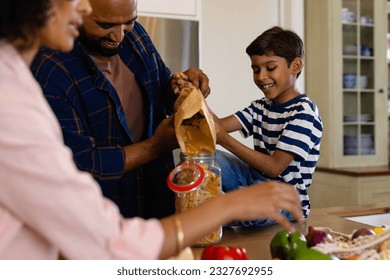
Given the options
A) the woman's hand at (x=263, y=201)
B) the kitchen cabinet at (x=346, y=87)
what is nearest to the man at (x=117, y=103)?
the woman's hand at (x=263, y=201)

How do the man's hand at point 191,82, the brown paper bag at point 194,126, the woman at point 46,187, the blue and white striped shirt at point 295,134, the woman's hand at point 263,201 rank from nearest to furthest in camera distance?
the woman at point 46,187
the woman's hand at point 263,201
the brown paper bag at point 194,126
the man's hand at point 191,82
the blue and white striped shirt at point 295,134

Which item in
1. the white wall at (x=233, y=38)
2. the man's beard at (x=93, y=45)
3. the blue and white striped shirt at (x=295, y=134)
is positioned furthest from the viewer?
the white wall at (x=233, y=38)

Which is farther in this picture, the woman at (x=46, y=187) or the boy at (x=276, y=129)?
the boy at (x=276, y=129)

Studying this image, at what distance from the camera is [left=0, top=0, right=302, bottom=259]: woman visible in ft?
2.31

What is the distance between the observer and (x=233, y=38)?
12.9ft

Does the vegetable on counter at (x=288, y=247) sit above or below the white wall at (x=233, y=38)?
below

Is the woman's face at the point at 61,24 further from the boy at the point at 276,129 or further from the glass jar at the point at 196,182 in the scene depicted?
the boy at the point at 276,129

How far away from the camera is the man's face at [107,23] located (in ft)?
4.41

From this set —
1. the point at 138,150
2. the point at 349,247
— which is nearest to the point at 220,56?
the point at 138,150

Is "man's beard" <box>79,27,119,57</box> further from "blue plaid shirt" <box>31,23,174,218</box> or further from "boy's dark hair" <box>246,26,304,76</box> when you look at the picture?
"boy's dark hair" <box>246,26,304,76</box>

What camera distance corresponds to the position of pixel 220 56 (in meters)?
3.88

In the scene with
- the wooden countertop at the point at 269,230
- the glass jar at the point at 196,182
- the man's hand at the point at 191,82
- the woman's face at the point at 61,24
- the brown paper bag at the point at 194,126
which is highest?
the woman's face at the point at 61,24

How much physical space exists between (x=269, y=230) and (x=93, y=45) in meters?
0.76

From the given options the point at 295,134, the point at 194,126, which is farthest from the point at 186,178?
the point at 295,134
